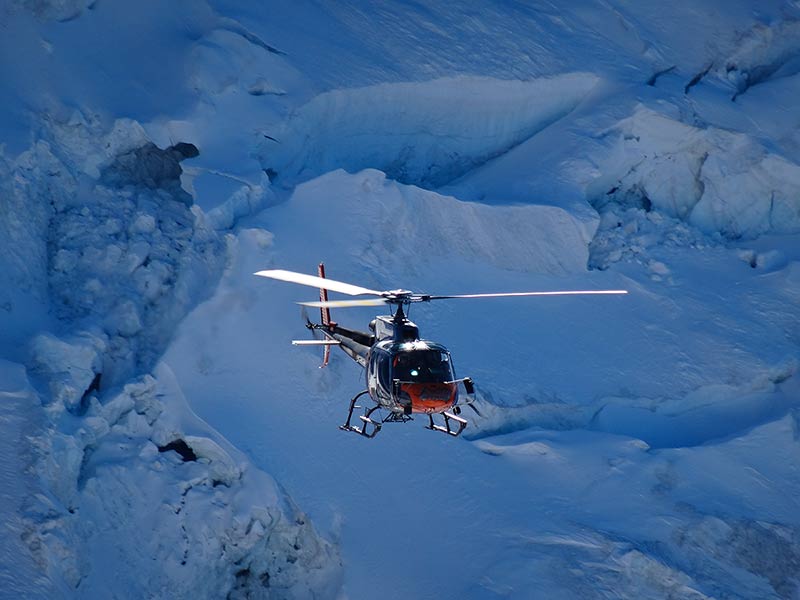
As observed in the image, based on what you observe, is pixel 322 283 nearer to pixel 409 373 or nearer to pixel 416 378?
pixel 409 373

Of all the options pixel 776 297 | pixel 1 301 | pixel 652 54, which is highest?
pixel 652 54

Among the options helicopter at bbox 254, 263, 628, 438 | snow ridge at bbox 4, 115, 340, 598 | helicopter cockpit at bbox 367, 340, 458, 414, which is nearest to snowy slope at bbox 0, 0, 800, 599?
snow ridge at bbox 4, 115, 340, 598

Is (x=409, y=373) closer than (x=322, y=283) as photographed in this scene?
Yes

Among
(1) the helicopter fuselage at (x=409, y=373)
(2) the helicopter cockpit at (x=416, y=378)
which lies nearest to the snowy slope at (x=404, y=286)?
(1) the helicopter fuselage at (x=409, y=373)

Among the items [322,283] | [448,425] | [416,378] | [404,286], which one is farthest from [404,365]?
[404,286]

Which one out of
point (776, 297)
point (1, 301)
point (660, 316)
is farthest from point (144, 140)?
point (776, 297)

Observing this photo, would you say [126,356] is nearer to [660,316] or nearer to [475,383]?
[475,383]

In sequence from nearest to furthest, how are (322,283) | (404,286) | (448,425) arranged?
(322,283)
(448,425)
(404,286)
